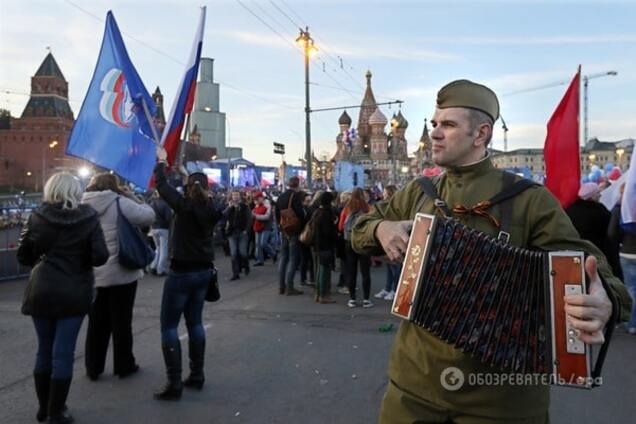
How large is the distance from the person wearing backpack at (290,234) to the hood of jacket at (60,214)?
5658 mm

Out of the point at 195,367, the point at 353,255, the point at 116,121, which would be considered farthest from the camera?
the point at 353,255

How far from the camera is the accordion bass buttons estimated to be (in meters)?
1.69

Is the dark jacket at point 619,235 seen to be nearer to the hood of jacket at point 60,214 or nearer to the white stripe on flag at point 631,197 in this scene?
the white stripe on flag at point 631,197

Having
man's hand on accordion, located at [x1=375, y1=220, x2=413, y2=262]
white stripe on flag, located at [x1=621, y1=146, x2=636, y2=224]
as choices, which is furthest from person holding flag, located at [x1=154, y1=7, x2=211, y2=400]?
white stripe on flag, located at [x1=621, y1=146, x2=636, y2=224]

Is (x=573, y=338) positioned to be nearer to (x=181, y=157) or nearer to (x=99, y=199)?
(x=181, y=157)

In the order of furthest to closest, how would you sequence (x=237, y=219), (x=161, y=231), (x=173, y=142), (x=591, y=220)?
(x=237, y=219), (x=161, y=231), (x=591, y=220), (x=173, y=142)

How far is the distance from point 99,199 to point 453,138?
13.2ft

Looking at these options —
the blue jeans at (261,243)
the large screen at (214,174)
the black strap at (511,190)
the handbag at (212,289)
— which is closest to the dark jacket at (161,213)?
the blue jeans at (261,243)

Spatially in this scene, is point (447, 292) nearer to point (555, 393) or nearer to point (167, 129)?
point (555, 393)

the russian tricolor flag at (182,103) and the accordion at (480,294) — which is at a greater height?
the russian tricolor flag at (182,103)

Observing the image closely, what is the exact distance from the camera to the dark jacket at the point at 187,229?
4.80 m

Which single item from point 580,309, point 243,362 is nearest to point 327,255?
point 243,362

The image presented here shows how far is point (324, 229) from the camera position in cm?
893

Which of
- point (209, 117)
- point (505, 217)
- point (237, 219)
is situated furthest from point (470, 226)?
point (209, 117)
